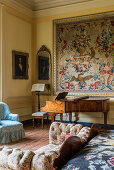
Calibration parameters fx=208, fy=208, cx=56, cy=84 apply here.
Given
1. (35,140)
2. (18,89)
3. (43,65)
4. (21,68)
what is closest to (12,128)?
(35,140)

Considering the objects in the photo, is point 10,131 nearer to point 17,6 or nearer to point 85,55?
point 85,55

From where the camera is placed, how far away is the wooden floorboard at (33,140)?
470 cm

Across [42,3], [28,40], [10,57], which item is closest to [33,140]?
[10,57]

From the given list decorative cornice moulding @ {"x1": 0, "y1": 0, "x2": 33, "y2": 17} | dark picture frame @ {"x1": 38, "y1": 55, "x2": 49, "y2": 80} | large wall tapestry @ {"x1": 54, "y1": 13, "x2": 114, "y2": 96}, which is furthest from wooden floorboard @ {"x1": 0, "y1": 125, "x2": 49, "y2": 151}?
decorative cornice moulding @ {"x1": 0, "y1": 0, "x2": 33, "y2": 17}

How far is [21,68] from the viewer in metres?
7.20

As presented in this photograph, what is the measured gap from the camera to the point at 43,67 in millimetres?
7664

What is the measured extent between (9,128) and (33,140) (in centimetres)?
68

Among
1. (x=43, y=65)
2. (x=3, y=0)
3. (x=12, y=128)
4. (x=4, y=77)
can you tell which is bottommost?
(x=12, y=128)

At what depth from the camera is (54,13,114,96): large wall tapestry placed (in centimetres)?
667

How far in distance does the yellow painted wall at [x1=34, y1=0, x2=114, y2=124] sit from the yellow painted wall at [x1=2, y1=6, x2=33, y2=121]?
1.27 feet

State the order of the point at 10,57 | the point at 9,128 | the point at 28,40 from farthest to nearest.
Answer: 1. the point at 28,40
2. the point at 10,57
3. the point at 9,128

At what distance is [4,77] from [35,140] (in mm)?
2258

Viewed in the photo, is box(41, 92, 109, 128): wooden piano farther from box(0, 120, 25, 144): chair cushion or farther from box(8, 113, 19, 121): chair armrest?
box(0, 120, 25, 144): chair cushion

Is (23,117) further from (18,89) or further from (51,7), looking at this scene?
(51,7)
